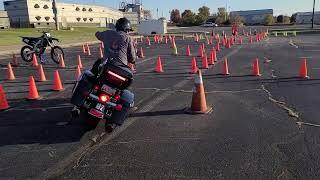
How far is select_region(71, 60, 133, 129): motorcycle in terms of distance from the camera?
6785 mm

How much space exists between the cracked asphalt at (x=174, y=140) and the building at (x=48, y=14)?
68.4 m

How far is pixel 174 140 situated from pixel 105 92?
1315 mm

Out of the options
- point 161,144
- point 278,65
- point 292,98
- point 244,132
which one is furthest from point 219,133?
point 278,65

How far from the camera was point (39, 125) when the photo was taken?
25.2ft

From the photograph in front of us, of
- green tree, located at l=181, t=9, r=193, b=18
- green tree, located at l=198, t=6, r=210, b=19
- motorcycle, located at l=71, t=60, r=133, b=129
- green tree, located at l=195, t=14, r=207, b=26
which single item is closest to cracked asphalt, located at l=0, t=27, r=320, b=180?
motorcycle, located at l=71, t=60, r=133, b=129

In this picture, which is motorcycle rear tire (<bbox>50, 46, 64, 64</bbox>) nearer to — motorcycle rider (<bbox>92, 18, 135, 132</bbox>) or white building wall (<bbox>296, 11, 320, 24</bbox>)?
motorcycle rider (<bbox>92, 18, 135, 132</bbox>)

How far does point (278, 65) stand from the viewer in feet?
57.3

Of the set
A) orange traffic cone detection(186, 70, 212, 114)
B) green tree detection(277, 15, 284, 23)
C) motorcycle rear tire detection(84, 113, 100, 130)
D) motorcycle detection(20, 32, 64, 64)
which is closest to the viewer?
motorcycle rear tire detection(84, 113, 100, 130)

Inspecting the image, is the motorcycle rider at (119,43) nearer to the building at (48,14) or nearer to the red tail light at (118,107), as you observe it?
the red tail light at (118,107)

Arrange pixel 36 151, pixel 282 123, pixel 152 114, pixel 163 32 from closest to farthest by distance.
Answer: pixel 36 151
pixel 282 123
pixel 152 114
pixel 163 32

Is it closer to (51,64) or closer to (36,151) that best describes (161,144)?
(36,151)

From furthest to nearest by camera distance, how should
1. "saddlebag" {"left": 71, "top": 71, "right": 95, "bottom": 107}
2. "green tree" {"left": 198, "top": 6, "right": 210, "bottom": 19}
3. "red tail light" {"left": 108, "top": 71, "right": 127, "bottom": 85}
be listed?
"green tree" {"left": 198, "top": 6, "right": 210, "bottom": 19}
"saddlebag" {"left": 71, "top": 71, "right": 95, "bottom": 107}
"red tail light" {"left": 108, "top": 71, "right": 127, "bottom": 85}

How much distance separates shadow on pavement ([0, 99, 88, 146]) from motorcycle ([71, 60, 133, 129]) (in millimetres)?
534

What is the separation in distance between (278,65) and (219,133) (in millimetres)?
11166
